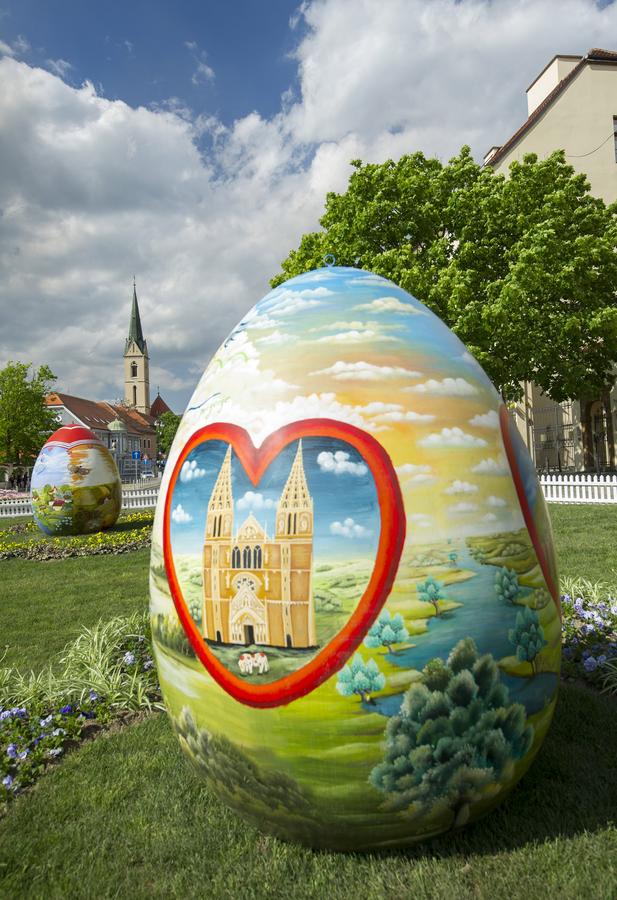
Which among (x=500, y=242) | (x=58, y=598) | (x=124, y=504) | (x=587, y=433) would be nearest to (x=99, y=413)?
(x=124, y=504)

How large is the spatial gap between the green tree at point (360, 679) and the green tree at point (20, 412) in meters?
48.9

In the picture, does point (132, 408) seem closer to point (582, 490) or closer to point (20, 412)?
point (20, 412)

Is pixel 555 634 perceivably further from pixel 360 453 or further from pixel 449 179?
pixel 449 179

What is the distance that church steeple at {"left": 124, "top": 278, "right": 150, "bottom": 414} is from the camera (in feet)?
445

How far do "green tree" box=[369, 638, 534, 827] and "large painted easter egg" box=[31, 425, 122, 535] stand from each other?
47.9ft

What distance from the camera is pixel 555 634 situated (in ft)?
9.89

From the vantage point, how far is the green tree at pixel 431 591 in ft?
8.52

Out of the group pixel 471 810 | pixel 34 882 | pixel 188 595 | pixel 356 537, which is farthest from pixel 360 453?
pixel 34 882

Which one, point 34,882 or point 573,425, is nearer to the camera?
point 34,882

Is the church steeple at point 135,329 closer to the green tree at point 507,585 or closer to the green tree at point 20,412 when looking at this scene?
the green tree at point 20,412

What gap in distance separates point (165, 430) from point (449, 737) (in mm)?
121672

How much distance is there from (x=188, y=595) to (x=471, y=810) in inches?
65.4

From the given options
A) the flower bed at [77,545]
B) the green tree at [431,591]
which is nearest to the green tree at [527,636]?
the green tree at [431,591]

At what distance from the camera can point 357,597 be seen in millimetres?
2580
